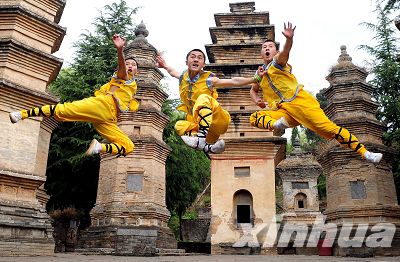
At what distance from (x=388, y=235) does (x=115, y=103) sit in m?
11.8

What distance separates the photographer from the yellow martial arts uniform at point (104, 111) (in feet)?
21.5

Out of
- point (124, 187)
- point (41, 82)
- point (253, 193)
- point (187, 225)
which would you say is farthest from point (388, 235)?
point (187, 225)

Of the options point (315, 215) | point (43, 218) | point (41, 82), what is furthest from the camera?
point (315, 215)

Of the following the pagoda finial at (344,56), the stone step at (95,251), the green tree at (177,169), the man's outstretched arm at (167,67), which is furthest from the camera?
the green tree at (177,169)

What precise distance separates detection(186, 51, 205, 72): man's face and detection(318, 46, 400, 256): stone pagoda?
10331mm

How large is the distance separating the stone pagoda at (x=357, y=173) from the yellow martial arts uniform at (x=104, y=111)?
10506 millimetres

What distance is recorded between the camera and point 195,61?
684 cm

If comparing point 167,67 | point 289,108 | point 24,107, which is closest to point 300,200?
point 24,107

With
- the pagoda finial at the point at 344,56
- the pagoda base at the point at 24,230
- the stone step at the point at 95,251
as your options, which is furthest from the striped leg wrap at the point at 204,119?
the pagoda finial at the point at 344,56

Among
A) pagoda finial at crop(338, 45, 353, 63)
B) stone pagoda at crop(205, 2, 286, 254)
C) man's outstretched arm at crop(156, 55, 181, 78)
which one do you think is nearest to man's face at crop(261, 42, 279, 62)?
man's outstretched arm at crop(156, 55, 181, 78)

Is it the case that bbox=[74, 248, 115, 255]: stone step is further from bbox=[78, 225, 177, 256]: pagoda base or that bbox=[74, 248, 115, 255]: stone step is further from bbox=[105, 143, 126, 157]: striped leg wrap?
bbox=[105, 143, 126, 157]: striped leg wrap

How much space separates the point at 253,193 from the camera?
17.5 meters

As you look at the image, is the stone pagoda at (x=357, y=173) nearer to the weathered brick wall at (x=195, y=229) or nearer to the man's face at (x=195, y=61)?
the man's face at (x=195, y=61)

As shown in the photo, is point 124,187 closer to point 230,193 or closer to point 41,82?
point 230,193
